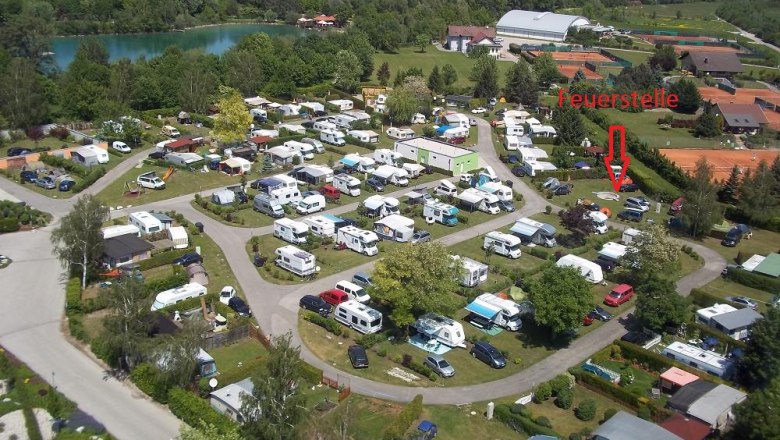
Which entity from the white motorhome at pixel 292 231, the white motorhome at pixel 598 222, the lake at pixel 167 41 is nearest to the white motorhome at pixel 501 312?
the white motorhome at pixel 292 231

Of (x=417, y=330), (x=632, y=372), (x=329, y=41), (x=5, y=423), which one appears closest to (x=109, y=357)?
(x=5, y=423)

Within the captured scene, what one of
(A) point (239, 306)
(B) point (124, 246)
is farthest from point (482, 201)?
(B) point (124, 246)

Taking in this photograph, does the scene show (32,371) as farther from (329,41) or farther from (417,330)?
(329,41)

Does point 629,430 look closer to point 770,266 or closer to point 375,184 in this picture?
point 770,266

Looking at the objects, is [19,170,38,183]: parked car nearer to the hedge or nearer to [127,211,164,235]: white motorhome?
[127,211,164,235]: white motorhome

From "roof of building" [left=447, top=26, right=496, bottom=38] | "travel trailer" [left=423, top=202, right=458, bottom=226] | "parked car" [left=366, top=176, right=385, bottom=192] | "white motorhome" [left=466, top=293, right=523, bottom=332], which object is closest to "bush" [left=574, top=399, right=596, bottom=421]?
"white motorhome" [left=466, top=293, right=523, bottom=332]

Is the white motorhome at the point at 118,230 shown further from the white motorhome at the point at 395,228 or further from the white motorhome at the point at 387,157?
the white motorhome at the point at 387,157
